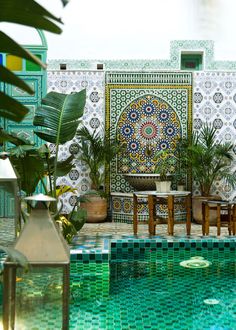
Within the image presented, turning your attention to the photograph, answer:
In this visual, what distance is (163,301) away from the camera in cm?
345

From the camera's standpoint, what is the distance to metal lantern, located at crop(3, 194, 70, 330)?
134 centimetres

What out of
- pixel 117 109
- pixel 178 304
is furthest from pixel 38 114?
pixel 117 109

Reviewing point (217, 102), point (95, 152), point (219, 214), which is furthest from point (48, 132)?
point (217, 102)

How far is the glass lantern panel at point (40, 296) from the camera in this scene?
4.55 ft

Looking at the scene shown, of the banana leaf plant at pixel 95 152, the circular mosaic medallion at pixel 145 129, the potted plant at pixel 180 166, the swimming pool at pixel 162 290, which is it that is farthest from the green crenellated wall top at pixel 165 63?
the swimming pool at pixel 162 290

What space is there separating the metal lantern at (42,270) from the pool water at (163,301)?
1.49 m

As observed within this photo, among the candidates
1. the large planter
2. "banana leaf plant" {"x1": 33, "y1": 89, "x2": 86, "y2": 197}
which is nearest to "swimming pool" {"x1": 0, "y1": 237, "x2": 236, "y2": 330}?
"banana leaf plant" {"x1": 33, "y1": 89, "x2": 86, "y2": 197}

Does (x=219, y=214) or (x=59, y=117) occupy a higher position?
(x=59, y=117)

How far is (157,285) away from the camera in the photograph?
395cm

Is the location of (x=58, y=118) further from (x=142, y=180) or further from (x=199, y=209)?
(x=199, y=209)

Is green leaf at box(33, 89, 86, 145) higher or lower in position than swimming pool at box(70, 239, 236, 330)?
higher

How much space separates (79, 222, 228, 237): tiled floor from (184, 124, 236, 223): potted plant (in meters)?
0.56

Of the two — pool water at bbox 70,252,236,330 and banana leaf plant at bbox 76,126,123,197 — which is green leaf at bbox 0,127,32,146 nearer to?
pool water at bbox 70,252,236,330

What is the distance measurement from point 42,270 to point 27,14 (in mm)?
1056
